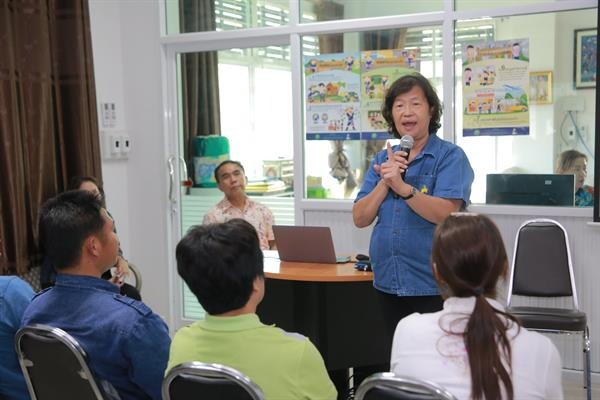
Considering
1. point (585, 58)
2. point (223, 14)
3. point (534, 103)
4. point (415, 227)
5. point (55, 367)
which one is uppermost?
point (223, 14)

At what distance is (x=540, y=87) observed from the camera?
13.5ft

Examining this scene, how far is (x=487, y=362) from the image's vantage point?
1534mm

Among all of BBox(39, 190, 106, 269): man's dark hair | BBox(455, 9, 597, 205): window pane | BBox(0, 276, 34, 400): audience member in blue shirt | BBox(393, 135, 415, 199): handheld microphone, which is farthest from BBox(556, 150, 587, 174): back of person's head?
BBox(0, 276, 34, 400): audience member in blue shirt

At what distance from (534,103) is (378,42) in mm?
1074

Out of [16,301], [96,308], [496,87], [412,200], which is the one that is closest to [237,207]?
[496,87]

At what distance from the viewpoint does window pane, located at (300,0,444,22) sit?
441 centimetres

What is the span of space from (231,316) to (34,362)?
673mm

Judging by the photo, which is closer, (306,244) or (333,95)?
(306,244)

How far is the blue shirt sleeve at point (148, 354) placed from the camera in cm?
195

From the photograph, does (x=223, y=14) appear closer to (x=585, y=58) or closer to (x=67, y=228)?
(x=585, y=58)

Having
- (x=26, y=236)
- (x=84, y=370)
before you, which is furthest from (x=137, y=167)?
(x=84, y=370)

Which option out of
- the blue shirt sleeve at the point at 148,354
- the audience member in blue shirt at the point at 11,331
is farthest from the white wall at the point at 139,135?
the blue shirt sleeve at the point at 148,354

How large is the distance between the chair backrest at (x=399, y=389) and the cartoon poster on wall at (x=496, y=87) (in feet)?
9.77

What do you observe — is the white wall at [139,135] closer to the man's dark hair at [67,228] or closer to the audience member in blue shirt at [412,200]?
the audience member in blue shirt at [412,200]
